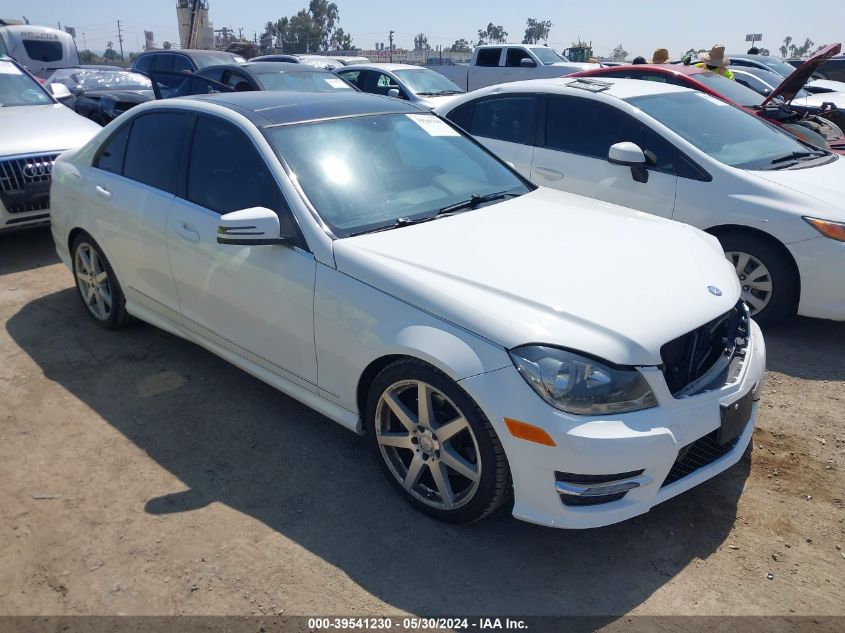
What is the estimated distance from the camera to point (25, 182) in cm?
614

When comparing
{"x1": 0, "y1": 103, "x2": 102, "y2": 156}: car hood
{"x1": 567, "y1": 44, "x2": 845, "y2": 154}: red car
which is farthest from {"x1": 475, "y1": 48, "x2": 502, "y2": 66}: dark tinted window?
{"x1": 0, "y1": 103, "x2": 102, "y2": 156}: car hood

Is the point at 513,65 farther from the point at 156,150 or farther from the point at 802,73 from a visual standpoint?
the point at 156,150

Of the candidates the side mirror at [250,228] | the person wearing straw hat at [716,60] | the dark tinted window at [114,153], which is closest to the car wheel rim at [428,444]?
the side mirror at [250,228]

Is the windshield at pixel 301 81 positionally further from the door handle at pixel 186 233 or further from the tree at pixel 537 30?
the tree at pixel 537 30

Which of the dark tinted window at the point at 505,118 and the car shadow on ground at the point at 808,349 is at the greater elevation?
the dark tinted window at the point at 505,118

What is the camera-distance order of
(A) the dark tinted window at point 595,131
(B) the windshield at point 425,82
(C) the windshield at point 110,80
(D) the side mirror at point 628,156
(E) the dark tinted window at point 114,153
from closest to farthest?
(E) the dark tinted window at point 114,153
(D) the side mirror at point 628,156
(A) the dark tinted window at point 595,131
(B) the windshield at point 425,82
(C) the windshield at point 110,80

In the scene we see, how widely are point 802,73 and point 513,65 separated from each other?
11.2m

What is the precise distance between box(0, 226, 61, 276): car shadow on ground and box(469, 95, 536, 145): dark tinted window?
4059 mm

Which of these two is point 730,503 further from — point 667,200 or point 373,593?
point 667,200

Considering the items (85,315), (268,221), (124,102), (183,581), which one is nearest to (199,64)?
(124,102)

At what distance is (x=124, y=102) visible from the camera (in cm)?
1120

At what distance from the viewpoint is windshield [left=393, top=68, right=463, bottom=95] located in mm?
12602

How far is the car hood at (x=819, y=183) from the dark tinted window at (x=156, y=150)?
3.83 meters

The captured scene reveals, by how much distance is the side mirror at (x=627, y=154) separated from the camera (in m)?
5.08
